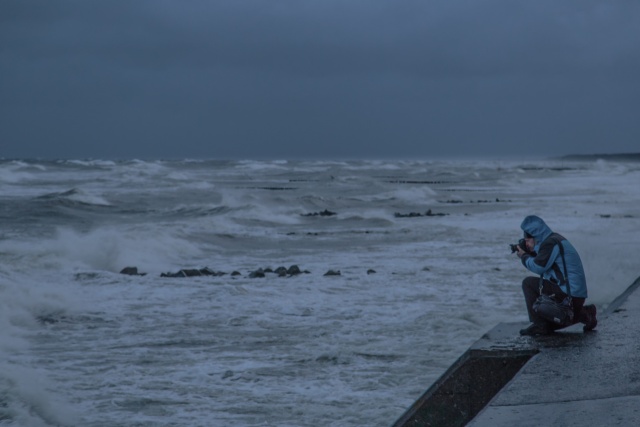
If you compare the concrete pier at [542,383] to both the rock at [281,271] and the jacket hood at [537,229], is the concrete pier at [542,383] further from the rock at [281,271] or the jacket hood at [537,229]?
the rock at [281,271]

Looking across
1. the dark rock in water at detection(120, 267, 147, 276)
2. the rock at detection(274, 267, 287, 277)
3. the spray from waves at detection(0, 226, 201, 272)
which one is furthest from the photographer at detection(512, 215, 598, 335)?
the spray from waves at detection(0, 226, 201, 272)

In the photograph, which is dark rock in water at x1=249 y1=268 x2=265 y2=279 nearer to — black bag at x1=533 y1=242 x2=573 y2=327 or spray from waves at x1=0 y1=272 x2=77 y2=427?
spray from waves at x1=0 y1=272 x2=77 y2=427

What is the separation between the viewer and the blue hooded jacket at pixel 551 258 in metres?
7.05

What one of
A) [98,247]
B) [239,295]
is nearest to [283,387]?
[239,295]

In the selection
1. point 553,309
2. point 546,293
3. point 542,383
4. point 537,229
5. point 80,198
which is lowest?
point 80,198

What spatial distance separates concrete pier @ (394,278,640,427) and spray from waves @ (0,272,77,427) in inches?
120

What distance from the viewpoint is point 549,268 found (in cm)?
715

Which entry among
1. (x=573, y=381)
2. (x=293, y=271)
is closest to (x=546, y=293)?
(x=573, y=381)

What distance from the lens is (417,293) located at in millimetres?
13523

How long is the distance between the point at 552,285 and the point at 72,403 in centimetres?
414

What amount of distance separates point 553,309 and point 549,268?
318 millimetres

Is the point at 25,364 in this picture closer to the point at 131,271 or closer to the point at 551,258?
the point at 551,258

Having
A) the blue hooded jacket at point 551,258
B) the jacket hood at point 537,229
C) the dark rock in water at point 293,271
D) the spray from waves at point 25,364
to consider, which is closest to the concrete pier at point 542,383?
the blue hooded jacket at point 551,258

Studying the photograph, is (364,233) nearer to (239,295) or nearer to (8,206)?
(239,295)
